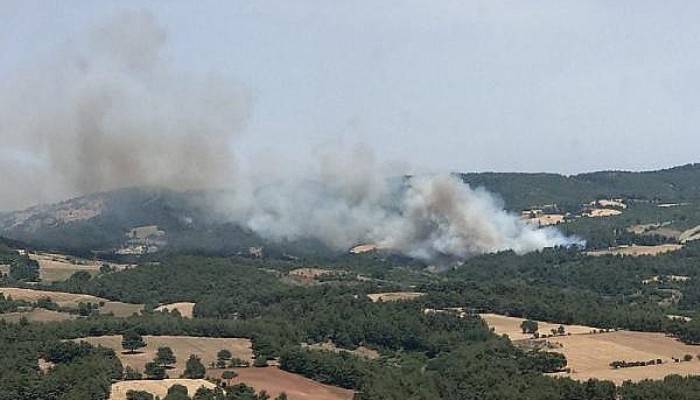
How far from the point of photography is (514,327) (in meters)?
174

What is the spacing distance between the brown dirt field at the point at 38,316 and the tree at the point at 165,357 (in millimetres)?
38738

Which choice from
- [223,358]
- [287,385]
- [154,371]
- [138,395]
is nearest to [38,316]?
[223,358]

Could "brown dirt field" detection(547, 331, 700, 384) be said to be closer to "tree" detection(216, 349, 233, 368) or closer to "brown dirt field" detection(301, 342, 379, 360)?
"brown dirt field" detection(301, 342, 379, 360)

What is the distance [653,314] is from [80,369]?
92594 millimetres

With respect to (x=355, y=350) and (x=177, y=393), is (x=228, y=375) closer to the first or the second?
(x=177, y=393)

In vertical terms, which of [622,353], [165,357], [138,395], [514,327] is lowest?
[622,353]

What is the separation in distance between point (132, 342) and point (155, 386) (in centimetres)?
2873

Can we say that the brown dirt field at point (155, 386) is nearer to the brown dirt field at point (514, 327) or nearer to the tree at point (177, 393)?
the tree at point (177, 393)

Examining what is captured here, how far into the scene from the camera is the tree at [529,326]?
16812cm

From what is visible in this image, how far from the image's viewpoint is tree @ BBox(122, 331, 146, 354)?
148 meters

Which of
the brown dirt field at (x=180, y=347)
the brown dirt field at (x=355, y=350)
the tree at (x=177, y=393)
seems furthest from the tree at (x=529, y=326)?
the tree at (x=177, y=393)

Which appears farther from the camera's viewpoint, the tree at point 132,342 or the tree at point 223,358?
the tree at point 132,342

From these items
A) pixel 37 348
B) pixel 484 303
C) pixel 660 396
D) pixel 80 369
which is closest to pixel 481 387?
pixel 660 396

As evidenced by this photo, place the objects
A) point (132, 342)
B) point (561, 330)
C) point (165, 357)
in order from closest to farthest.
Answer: point (165, 357) → point (132, 342) → point (561, 330)
